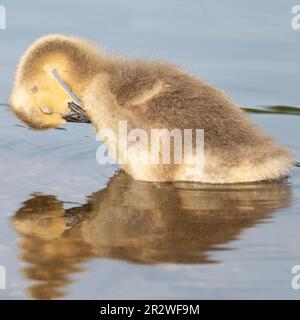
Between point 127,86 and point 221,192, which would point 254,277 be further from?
point 127,86

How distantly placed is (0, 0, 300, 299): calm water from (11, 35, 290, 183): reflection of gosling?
11 centimetres

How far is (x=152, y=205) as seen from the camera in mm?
5383

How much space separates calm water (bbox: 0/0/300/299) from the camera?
434cm

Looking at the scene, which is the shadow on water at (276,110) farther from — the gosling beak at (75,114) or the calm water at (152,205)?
the gosling beak at (75,114)

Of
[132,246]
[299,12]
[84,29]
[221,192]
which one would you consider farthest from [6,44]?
[132,246]

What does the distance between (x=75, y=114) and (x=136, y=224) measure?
104cm

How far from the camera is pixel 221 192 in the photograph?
5.57m

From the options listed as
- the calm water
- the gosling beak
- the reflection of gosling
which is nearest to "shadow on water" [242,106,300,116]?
the calm water

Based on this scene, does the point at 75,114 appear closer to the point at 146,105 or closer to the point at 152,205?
the point at 146,105

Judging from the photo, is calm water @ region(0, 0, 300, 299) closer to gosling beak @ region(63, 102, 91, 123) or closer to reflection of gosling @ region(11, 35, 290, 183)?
reflection of gosling @ region(11, 35, 290, 183)

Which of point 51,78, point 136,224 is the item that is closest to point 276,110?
point 51,78

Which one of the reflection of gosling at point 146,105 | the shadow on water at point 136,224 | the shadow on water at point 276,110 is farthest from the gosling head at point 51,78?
the shadow on water at point 276,110

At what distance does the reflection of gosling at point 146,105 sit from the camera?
556 cm
